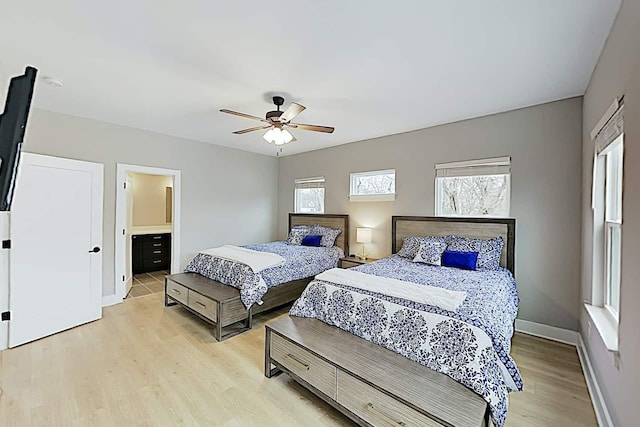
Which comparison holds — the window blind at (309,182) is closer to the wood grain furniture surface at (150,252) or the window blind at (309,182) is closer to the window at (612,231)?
the wood grain furniture surface at (150,252)

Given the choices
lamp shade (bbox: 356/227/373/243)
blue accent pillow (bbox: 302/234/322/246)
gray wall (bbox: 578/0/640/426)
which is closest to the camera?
gray wall (bbox: 578/0/640/426)

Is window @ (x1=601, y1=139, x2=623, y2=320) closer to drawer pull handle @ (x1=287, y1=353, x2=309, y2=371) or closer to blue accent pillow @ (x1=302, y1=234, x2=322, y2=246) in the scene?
drawer pull handle @ (x1=287, y1=353, x2=309, y2=371)

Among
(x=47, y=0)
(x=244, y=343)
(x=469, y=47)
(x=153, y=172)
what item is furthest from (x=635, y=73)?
(x=153, y=172)

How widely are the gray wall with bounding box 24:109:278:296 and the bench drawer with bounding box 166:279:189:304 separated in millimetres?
985

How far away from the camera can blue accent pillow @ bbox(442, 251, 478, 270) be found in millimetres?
3283

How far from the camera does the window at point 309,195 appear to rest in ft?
19.1

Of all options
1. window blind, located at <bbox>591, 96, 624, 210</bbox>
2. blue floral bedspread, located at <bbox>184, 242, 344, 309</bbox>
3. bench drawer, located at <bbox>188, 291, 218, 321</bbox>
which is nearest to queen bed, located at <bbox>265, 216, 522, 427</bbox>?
blue floral bedspread, located at <bbox>184, 242, 344, 309</bbox>

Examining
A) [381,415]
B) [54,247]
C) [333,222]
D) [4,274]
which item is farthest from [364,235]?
[4,274]

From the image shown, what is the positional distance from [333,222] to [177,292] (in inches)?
111

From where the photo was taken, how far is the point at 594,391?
2164 mm

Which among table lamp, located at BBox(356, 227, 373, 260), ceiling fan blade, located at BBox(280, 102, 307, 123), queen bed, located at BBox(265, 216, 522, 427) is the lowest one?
queen bed, located at BBox(265, 216, 522, 427)

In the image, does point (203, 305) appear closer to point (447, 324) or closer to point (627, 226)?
point (447, 324)

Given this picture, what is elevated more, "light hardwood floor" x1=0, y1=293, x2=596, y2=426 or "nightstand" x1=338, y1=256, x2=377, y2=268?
"nightstand" x1=338, y1=256, x2=377, y2=268

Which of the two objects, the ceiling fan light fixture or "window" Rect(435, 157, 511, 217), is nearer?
the ceiling fan light fixture
